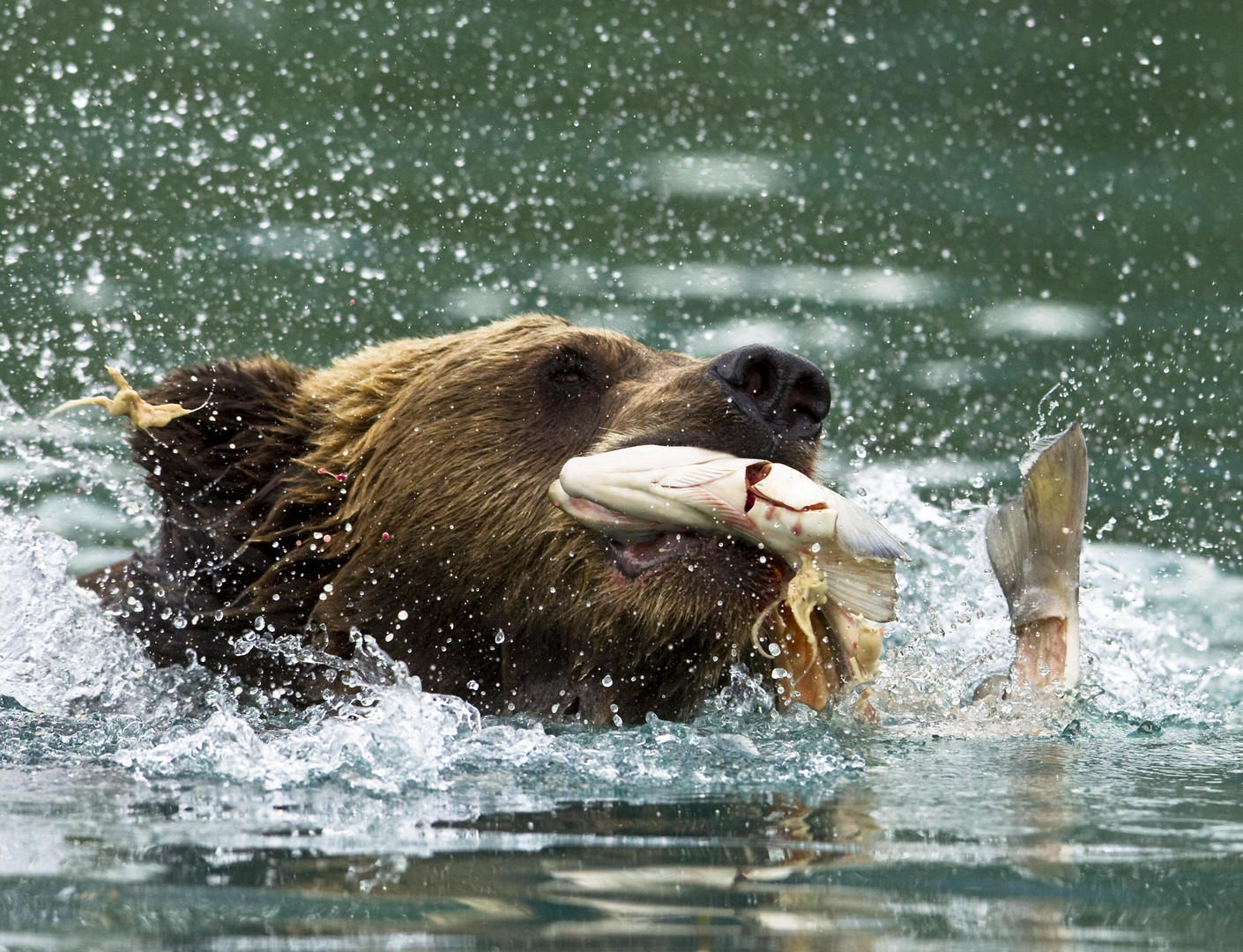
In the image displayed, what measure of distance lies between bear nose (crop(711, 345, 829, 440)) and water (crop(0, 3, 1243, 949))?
0.70m

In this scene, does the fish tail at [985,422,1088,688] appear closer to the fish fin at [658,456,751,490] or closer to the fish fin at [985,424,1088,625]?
the fish fin at [985,424,1088,625]

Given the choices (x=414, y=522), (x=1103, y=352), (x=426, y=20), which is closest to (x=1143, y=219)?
(x=1103, y=352)

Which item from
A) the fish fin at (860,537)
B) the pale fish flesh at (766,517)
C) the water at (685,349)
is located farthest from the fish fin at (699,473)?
the water at (685,349)

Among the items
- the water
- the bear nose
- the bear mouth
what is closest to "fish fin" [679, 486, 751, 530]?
the bear mouth

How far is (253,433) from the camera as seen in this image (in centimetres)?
495

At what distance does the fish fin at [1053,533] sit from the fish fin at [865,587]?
0.89 m

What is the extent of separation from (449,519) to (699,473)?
80 cm

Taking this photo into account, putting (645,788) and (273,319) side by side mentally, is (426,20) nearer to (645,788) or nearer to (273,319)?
(273,319)

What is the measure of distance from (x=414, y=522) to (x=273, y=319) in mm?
5505

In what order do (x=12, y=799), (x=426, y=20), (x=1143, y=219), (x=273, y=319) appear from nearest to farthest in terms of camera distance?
(x=12, y=799), (x=273, y=319), (x=1143, y=219), (x=426, y=20)

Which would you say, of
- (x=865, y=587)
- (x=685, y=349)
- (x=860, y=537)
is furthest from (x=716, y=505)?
(x=685, y=349)

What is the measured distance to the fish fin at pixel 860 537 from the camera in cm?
419

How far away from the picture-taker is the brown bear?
442cm

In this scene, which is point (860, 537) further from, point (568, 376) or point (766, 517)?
point (568, 376)
